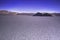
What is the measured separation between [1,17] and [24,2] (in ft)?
2.22

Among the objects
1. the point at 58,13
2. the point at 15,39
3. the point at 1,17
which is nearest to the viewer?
the point at 15,39

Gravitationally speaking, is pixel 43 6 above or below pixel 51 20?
above

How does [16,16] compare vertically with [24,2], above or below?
below

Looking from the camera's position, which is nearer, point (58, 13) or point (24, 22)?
point (58, 13)

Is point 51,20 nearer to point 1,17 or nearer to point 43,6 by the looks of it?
point 43,6

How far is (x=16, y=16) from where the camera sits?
2846 mm

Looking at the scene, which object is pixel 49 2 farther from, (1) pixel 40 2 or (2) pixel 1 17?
(2) pixel 1 17

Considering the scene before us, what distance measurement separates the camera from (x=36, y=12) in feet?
8.84

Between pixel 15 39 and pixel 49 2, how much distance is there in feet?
4.36

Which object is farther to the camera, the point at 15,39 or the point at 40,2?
the point at 40,2

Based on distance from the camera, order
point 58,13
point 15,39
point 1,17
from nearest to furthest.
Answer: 1. point 15,39
2. point 58,13
3. point 1,17

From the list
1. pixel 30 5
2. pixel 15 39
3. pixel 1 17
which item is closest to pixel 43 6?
pixel 30 5

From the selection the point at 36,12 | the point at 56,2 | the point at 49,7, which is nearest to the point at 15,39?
the point at 36,12

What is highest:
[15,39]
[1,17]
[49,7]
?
[49,7]
